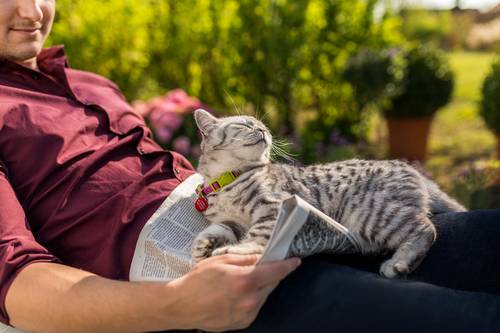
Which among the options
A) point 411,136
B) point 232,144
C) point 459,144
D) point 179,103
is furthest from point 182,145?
point 459,144

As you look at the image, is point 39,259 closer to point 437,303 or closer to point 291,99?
point 437,303

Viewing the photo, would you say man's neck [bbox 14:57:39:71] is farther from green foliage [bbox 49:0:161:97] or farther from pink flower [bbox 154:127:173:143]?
green foliage [bbox 49:0:161:97]

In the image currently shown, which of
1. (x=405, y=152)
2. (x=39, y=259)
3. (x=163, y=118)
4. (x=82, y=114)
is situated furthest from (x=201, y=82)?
(x=39, y=259)

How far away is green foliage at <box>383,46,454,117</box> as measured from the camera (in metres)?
6.00

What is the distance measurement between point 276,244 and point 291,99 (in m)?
4.57

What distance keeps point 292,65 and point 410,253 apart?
4.06 meters

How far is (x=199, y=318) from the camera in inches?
65.4

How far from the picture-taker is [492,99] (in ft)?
16.0

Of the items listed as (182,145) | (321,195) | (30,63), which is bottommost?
(182,145)

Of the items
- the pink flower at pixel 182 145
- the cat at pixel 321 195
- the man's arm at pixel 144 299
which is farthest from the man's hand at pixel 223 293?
the pink flower at pixel 182 145

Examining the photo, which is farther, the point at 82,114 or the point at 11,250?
the point at 82,114

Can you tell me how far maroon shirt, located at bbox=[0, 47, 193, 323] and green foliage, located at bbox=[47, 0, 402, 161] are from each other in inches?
120

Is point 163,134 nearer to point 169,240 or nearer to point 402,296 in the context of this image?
point 169,240

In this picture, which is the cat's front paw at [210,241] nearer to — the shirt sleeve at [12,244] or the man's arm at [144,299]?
the man's arm at [144,299]
